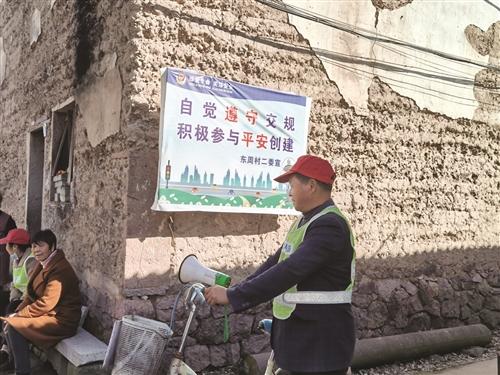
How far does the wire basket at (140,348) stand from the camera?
3539 mm

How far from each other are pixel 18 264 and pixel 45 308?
0.99m

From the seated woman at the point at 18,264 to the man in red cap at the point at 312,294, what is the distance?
121 inches

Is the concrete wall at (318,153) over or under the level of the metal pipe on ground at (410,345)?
over

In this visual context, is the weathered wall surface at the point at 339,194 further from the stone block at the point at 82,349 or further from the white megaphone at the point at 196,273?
the white megaphone at the point at 196,273

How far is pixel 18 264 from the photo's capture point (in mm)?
4969

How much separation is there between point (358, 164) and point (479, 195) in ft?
6.70

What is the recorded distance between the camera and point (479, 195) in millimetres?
6387

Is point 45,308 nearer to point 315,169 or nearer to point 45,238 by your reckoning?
point 45,238

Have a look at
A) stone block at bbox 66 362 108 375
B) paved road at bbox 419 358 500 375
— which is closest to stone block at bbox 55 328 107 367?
stone block at bbox 66 362 108 375

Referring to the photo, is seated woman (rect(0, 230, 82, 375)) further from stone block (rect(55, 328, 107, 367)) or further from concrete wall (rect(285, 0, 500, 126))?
concrete wall (rect(285, 0, 500, 126))

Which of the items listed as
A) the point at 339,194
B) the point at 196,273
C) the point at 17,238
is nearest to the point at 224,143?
the point at 339,194

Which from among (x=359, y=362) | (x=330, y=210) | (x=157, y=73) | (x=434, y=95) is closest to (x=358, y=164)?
(x=434, y=95)

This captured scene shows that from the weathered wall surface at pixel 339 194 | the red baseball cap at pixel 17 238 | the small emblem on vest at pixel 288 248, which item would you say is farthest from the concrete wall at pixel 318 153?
the small emblem on vest at pixel 288 248

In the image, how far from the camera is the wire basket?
354 centimetres
